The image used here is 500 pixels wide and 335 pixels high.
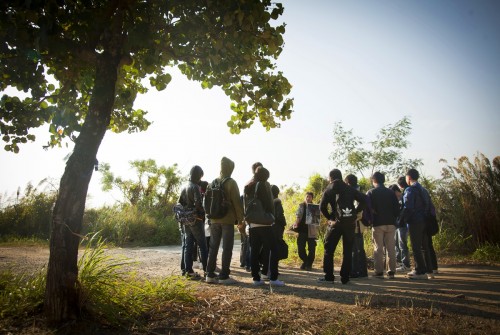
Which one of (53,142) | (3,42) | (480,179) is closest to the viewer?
(3,42)

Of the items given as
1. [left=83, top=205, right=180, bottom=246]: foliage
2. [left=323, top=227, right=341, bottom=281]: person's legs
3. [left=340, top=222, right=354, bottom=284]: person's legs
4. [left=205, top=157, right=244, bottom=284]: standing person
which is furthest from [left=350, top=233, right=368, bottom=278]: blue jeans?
[left=83, top=205, right=180, bottom=246]: foliage

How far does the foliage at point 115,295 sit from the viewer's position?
3.55 metres

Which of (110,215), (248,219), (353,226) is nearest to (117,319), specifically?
(248,219)

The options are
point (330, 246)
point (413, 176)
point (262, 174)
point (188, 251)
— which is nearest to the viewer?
point (262, 174)

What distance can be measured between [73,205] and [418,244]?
6495 millimetres

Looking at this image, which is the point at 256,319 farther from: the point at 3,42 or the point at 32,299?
the point at 3,42

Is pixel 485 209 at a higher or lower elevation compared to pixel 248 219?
higher

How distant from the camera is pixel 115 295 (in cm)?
395

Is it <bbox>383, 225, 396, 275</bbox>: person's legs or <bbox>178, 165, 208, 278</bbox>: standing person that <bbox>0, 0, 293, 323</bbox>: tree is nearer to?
<bbox>178, 165, 208, 278</bbox>: standing person

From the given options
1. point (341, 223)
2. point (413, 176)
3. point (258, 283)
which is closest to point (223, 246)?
point (258, 283)

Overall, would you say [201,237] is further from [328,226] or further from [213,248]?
[328,226]

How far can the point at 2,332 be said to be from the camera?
311 centimetres

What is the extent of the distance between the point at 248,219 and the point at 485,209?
8215 millimetres

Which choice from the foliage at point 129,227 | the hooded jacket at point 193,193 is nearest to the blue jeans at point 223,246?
the hooded jacket at point 193,193
